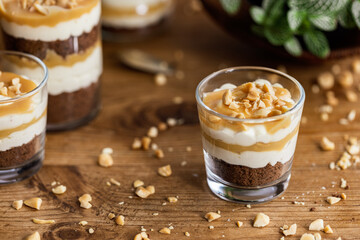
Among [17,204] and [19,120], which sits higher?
[19,120]

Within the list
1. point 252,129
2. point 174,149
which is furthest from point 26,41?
point 252,129

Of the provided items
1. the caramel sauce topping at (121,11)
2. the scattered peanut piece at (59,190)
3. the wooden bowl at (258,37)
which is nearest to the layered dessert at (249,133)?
the scattered peanut piece at (59,190)

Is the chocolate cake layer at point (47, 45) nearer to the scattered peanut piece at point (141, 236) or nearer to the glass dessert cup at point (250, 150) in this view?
the glass dessert cup at point (250, 150)

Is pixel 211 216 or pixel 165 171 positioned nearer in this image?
pixel 211 216

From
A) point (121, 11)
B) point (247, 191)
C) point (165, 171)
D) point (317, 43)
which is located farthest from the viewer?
point (121, 11)

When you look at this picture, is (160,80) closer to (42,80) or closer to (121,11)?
(121,11)

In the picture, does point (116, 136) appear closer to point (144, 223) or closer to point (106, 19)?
point (144, 223)

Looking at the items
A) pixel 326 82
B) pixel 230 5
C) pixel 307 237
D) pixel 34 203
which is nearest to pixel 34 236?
pixel 34 203
